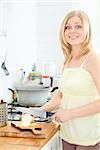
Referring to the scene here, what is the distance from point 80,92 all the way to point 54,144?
1.21ft

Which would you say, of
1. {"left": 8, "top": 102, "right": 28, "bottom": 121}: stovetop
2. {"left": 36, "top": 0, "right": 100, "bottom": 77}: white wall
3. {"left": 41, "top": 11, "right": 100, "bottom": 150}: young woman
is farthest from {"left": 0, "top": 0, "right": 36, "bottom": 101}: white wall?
{"left": 41, "top": 11, "right": 100, "bottom": 150}: young woman

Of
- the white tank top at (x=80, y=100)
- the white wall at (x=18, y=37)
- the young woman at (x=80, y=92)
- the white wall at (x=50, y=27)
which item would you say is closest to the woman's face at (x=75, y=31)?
the young woman at (x=80, y=92)

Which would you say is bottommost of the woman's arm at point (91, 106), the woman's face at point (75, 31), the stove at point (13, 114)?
the stove at point (13, 114)

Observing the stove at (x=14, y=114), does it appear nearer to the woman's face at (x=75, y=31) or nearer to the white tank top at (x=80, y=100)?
the white tank top at (x=80, y=100)

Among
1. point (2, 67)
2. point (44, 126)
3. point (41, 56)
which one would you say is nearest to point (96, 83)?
point (44, 126)

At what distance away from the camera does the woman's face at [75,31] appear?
1.73 meters

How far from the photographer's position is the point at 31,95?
227 centimetres

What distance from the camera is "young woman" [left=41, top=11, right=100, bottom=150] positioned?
1.64m

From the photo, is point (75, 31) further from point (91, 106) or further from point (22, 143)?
point (22, 143)

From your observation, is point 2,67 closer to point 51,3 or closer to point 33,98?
point 33,98

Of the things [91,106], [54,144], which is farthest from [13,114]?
[91,106]

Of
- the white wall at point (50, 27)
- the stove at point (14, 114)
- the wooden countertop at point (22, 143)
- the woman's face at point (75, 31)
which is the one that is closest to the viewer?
the wooden countertop at point (22, 143)

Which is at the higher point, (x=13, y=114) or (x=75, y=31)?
(x=75, y=31)

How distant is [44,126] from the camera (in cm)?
182
